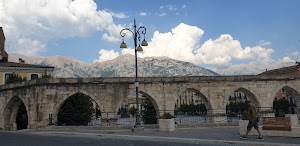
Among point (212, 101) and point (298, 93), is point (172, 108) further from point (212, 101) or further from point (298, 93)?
point (298, 93)

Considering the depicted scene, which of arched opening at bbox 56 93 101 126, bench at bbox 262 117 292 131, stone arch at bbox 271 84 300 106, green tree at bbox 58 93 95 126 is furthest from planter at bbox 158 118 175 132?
green tree at bbox 58 93 95 126

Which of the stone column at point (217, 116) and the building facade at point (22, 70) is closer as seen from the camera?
the stone column at point (217, 116)

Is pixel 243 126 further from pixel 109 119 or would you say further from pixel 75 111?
pixel 75 111

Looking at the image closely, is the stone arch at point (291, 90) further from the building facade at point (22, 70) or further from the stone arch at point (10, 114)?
the building facade at point (22, 70)

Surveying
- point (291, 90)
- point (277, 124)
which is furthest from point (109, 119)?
point (291, 90)

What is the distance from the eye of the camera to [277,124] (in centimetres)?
1360

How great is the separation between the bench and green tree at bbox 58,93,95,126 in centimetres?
2003

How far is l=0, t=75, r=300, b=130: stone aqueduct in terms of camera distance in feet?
76.3

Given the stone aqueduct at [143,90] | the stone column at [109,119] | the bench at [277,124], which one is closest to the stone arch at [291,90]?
the stone aqueduct at [143,90]

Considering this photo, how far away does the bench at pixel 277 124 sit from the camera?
13.2 m

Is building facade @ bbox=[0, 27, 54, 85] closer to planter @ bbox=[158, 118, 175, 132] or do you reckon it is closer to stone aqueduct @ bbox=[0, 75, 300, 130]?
stone aqueduct @ bbox=[0, 75, 300, 130]

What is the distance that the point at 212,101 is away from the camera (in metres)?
25.3

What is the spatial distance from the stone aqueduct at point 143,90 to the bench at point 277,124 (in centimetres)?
1116

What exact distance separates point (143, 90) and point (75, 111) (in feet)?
32.5
